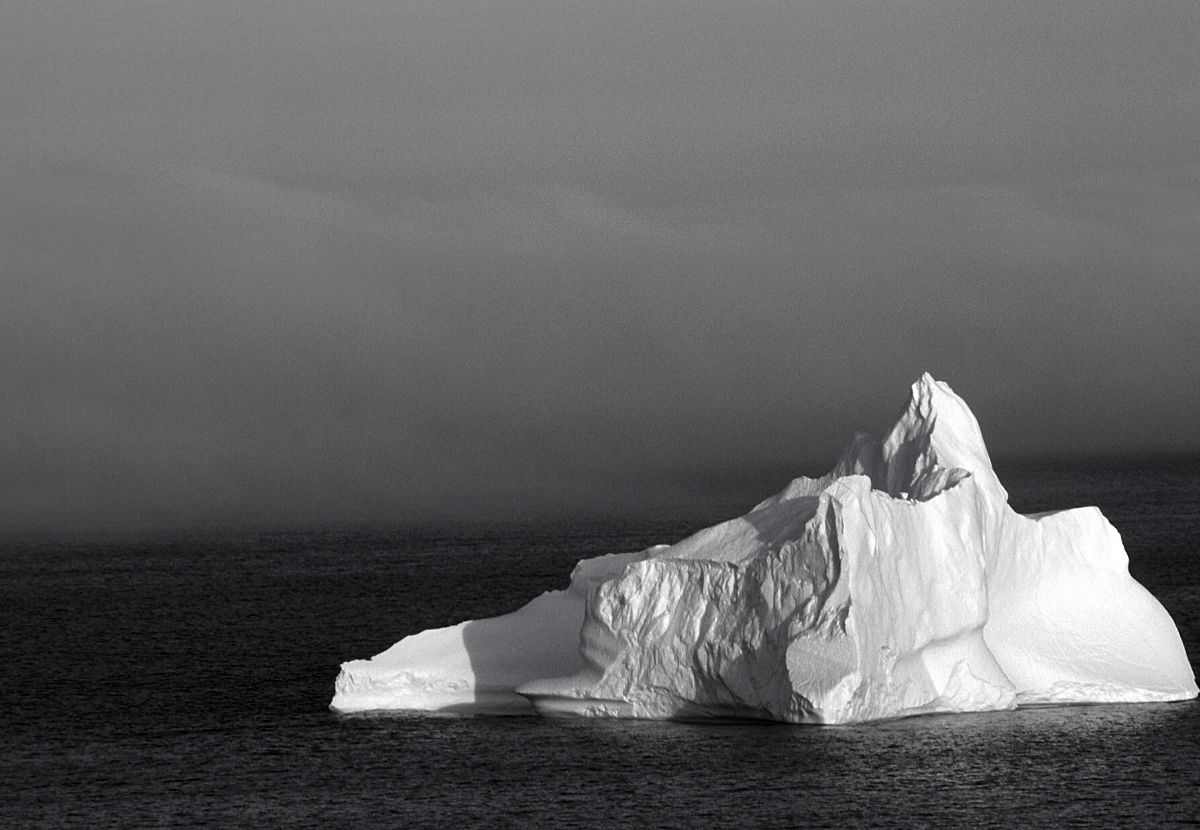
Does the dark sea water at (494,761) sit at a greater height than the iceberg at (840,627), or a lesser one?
lesser

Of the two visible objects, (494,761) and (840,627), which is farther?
(840,627)

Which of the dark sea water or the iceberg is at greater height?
the iceberg

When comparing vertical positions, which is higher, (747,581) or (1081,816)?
(747,581)

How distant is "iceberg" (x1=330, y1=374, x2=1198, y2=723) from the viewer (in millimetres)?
38969

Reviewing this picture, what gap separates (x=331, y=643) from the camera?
62406 mm

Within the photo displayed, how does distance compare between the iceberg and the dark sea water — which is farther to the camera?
the iceberg

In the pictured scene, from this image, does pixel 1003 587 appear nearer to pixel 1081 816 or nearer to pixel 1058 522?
pixel 1058 522

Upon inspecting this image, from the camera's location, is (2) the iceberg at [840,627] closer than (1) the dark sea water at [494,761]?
No

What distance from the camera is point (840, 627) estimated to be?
38.1 meters

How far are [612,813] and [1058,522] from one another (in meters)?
15.8

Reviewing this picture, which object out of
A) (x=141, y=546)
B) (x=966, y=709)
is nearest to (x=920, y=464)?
(x=966, y=709)

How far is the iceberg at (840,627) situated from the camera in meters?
39.0

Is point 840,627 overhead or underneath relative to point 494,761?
overhead

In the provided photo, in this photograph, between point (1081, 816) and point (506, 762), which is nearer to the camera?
point (1081, 816)
